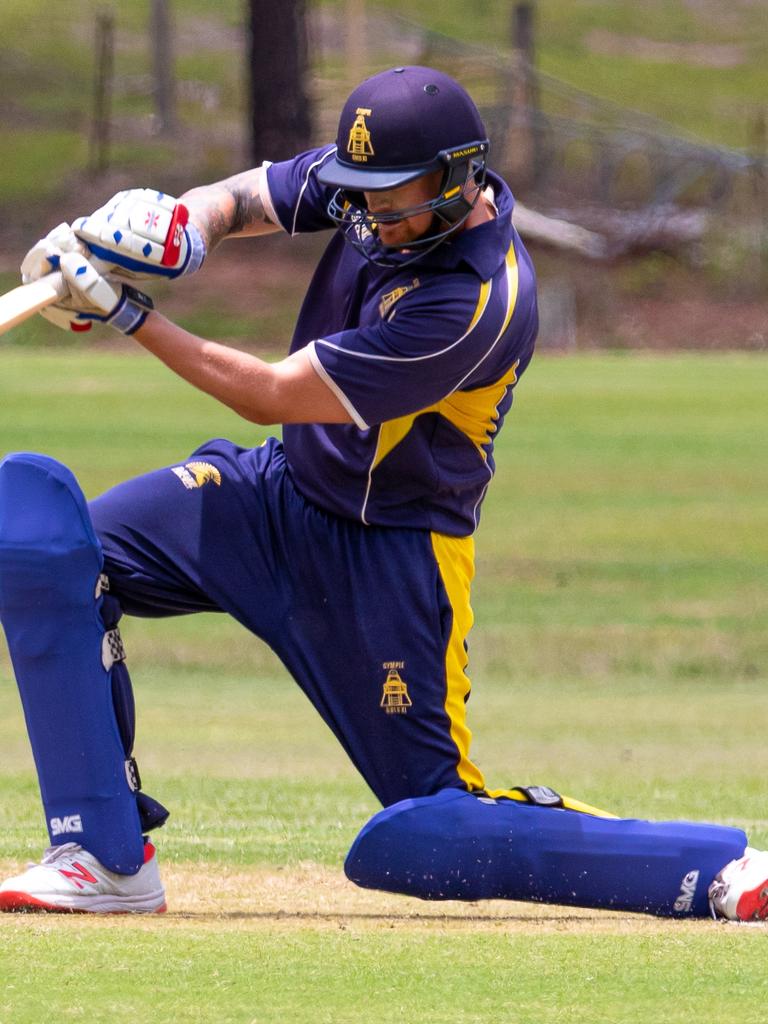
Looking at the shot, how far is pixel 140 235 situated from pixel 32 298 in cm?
31

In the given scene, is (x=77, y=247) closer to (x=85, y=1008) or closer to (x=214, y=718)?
(x=85, y=1008)

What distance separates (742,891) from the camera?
509 cm

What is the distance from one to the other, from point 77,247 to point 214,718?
4.37 metres

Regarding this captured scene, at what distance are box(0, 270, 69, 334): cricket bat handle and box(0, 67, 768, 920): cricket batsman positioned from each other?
33mm

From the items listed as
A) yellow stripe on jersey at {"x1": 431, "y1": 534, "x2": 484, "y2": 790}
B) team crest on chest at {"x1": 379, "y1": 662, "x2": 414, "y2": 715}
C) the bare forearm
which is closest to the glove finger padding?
the bare forearm

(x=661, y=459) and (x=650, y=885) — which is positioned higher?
(x=650, y=885)

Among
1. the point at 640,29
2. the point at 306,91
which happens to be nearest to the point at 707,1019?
the point at 306,91

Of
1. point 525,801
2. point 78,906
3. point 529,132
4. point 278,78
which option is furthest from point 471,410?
point 529,132

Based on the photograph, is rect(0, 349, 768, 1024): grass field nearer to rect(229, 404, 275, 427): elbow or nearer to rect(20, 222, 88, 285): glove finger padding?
rect(229, 404, 275, 427): elbow

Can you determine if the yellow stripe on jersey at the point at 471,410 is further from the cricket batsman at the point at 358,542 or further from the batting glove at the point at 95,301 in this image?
the batting glove at the point at 95,301

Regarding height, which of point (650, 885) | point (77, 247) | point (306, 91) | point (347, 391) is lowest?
point (306, 91)

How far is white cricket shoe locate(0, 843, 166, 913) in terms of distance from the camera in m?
5.09

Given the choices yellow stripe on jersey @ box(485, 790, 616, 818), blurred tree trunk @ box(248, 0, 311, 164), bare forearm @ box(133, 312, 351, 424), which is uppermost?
bare forearm @ box(133, 312, 351, 424)

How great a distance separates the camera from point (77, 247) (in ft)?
16.6
